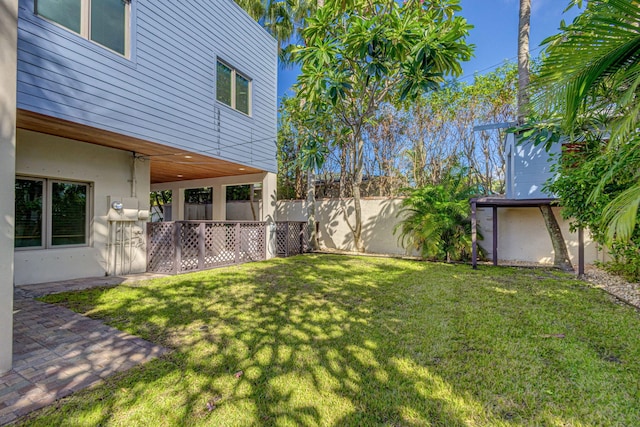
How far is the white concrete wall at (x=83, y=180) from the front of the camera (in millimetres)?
4824

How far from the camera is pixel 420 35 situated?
222 inches

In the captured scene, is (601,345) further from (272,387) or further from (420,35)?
(420,35)

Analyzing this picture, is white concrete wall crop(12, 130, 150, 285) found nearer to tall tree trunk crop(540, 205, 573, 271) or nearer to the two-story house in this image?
the two-story house

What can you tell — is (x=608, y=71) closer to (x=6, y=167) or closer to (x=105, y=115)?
(x=6, y=167)

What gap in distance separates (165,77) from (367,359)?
598 cm

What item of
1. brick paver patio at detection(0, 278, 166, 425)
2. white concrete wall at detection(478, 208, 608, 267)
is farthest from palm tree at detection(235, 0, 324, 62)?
brick paver patio at detection(0, 278, 166, 425)

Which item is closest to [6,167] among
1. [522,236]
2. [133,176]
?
[133,176]

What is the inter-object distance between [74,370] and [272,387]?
64.7 inches

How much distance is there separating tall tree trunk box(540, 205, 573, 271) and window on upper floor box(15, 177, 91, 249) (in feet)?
33.3

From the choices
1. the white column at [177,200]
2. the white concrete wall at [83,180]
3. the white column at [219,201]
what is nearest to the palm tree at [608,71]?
the white concrete wall at [83,180]

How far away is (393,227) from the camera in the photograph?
9.59 m

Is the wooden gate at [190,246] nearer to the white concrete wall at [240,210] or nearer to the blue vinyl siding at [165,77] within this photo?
the blue vinyl siding at [165,77]

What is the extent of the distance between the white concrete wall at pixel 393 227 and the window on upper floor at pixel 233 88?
455 centimetres

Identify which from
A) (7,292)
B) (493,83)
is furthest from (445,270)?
(493,83)
